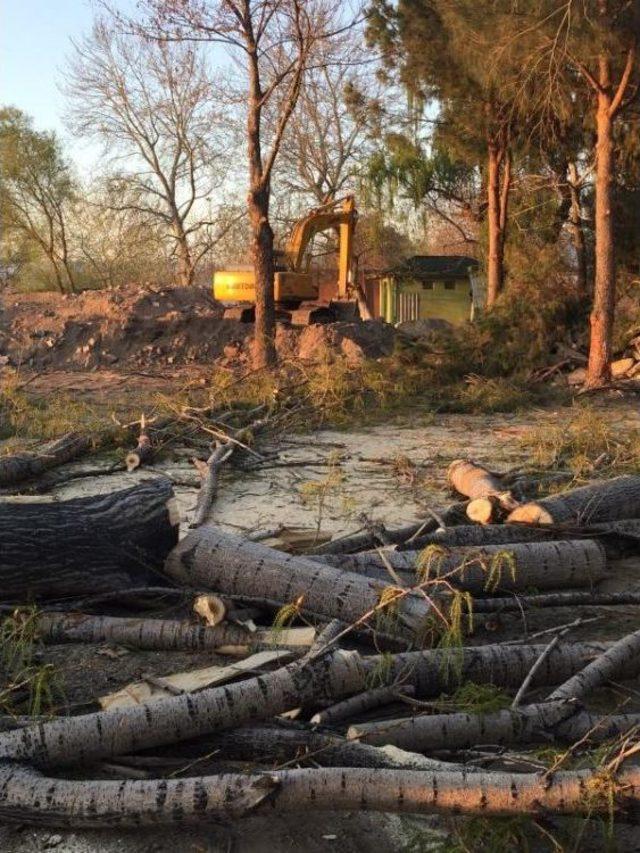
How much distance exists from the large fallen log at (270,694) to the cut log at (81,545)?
1.51 meters

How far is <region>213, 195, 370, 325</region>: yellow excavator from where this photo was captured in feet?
68.7

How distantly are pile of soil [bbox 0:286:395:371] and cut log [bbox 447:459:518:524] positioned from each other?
12.0 m

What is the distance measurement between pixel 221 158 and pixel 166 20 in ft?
79.2

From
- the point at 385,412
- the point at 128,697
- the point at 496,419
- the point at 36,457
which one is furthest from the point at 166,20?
the point at 128,697

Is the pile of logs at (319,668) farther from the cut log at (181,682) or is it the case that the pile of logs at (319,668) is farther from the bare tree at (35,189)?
the bare tree at (35,189)

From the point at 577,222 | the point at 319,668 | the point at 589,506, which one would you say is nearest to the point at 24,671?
the point at 319,668

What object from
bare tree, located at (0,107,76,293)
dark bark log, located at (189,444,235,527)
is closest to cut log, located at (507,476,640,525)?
dark bark log, located at (189,444,235,527)

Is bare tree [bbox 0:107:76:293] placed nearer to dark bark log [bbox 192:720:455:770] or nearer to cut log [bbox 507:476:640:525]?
cut log [bbox 507:476:640:525]

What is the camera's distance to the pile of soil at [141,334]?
66.4ft

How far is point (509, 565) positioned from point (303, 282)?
1718 cm

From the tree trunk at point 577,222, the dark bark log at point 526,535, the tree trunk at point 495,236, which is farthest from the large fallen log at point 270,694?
the tree trunk at point 495,236

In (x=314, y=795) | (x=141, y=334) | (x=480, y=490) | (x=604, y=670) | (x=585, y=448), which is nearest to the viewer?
(x=314, y=795)

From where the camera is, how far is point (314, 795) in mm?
2512

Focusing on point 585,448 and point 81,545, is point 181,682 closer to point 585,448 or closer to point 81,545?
point 81,545
